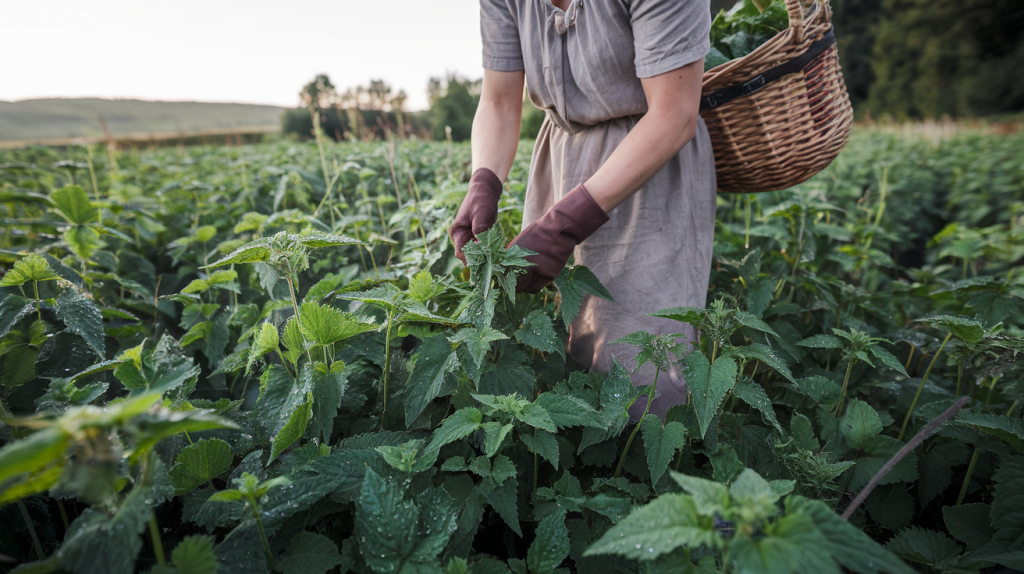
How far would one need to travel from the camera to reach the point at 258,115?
40.4 meters

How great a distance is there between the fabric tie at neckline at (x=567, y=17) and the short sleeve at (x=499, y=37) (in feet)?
0.75

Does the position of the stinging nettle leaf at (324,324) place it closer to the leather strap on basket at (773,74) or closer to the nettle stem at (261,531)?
the nettle stem at (261,531)

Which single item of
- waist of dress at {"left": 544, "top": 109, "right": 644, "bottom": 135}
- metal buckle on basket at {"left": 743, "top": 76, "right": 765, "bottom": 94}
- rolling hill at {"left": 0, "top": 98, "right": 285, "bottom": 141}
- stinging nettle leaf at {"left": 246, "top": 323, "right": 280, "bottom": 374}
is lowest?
stinging nettle leaf at {"left": 246, "top": 323, "right": 280, "bottom": 374}

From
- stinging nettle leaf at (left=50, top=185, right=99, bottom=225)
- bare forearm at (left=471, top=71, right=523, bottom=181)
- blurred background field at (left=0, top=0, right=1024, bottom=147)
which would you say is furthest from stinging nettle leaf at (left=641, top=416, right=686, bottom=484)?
blurred background field at (left=0, top=0, right=1024, bottom=147)

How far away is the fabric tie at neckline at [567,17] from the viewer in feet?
4.68

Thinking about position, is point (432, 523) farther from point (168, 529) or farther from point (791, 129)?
point (791, 129)

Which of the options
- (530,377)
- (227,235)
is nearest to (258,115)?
(227,235)

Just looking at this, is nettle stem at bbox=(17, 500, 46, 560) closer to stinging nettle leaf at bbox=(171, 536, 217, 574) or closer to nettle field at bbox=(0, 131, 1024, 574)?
nettle field at bbox=(0, 131, 1024, 574)

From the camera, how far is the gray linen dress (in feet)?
4.75

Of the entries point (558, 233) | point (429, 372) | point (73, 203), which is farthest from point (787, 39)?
point (73, 203)

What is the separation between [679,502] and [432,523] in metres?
0.49

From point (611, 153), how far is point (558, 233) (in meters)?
0.38

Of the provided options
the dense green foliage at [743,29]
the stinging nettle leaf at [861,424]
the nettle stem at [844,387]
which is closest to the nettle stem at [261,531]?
the stinging nettle leaf at [861,424]

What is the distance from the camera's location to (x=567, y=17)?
1.44m
